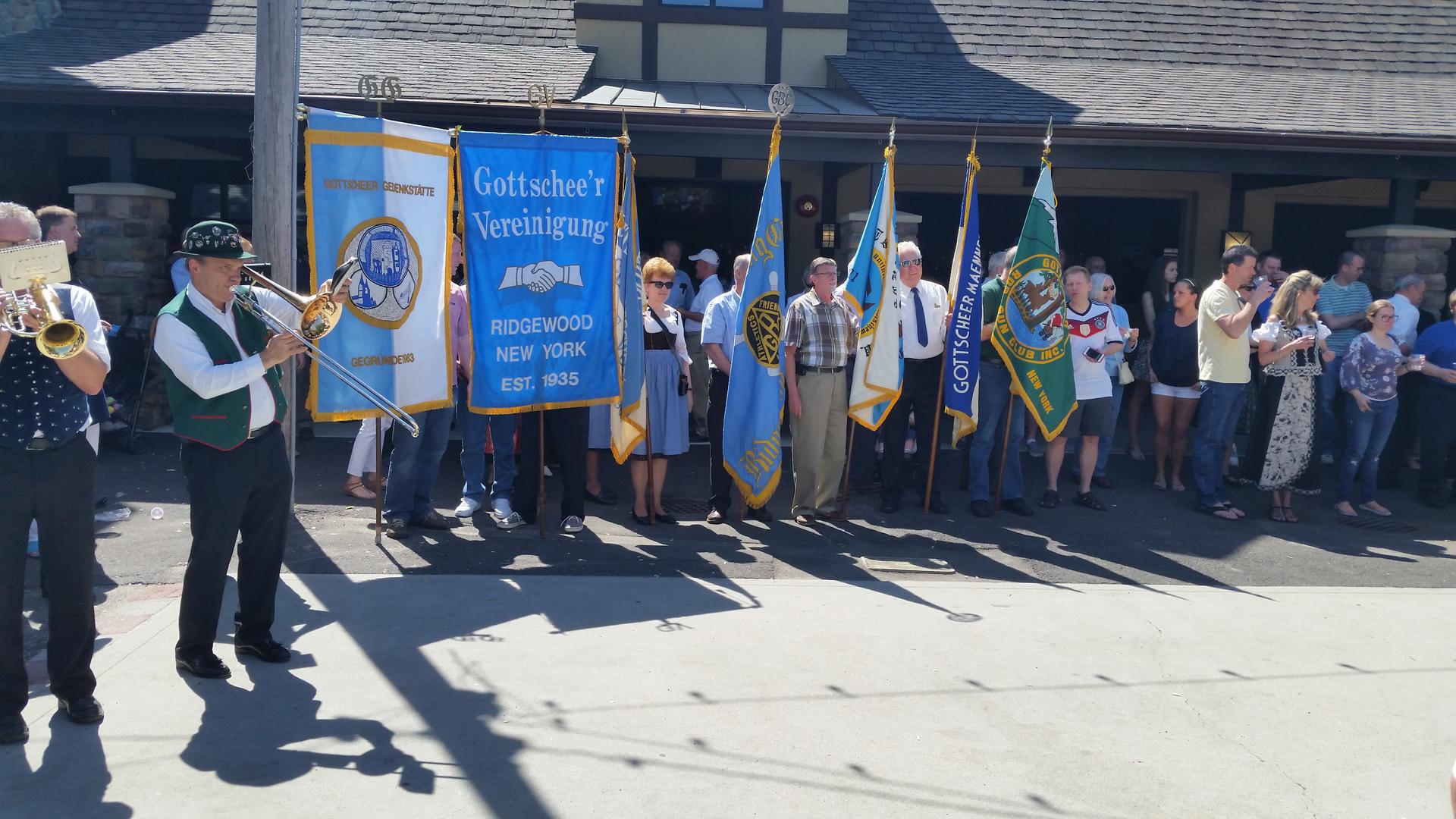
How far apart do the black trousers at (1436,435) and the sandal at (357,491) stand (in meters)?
8.01

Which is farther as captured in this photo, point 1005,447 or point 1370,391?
point 1370,391

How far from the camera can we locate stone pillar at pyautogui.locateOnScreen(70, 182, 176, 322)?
969 centimetres

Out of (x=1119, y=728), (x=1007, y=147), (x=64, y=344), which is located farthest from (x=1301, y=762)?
(x=1007, y=147)

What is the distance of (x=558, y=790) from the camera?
3.80 meters

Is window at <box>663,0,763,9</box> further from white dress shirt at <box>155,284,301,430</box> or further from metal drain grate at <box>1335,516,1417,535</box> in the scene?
white dress shirt at <box>155,284,301,430</box>

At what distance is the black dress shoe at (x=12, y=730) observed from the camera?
13.1 ft

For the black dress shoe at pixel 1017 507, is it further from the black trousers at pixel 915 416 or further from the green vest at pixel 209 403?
the green vest at pixel 209 403

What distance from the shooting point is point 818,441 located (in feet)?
25.3

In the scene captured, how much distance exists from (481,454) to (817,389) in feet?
7.72

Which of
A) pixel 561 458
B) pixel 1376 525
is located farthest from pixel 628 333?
pixel 1376 525

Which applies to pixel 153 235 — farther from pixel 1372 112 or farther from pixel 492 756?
pixel 1372 112

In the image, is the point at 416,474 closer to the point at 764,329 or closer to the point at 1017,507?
the point at 764,329

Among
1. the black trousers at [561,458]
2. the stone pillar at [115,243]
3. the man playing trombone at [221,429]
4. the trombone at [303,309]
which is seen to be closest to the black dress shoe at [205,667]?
the man playing trombone at [221,429]

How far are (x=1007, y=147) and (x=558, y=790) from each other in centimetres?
794
